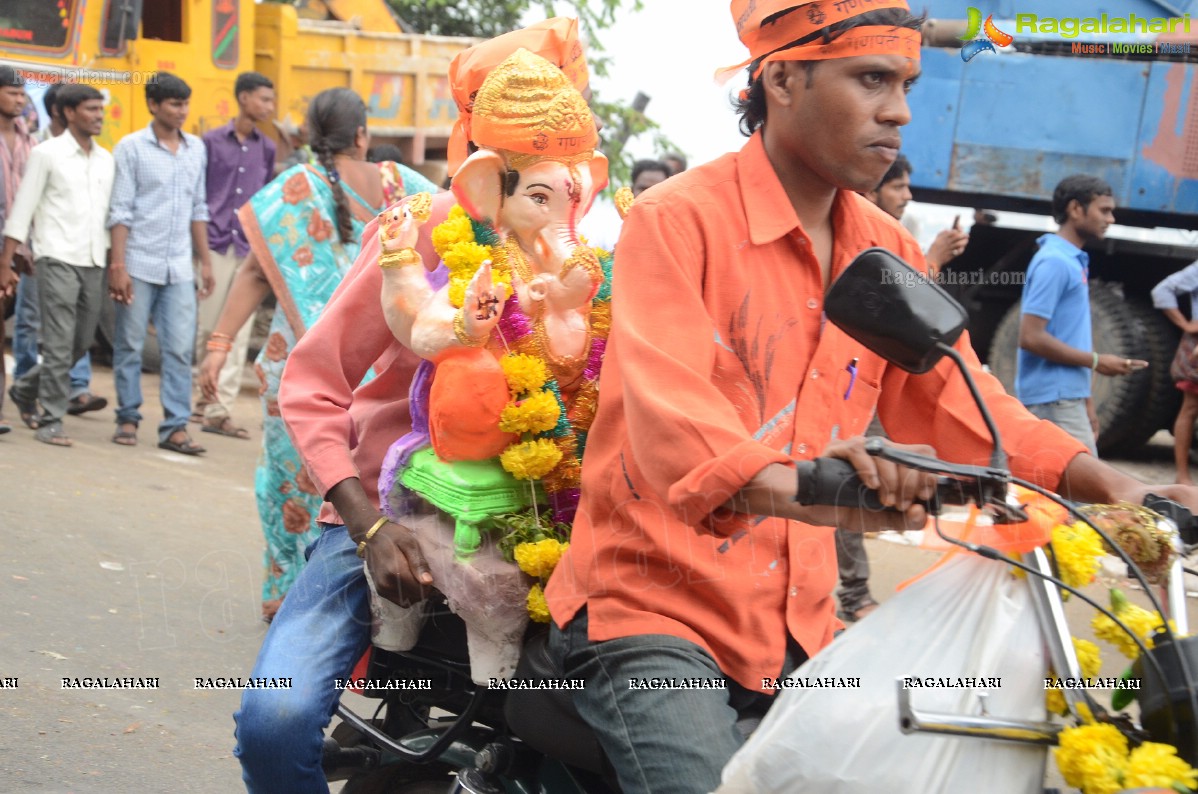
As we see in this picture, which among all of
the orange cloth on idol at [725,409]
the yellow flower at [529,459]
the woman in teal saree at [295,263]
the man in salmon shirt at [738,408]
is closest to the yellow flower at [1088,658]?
the man in salmon shirt at [738,408]

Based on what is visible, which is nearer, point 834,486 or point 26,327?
point 834,486

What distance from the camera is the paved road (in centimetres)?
417

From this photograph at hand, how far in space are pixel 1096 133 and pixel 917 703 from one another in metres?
8.93

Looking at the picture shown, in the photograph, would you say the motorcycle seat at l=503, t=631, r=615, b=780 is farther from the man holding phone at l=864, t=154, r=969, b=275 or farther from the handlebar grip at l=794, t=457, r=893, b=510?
the man holding phone at l=864, t=154, r=969, b=275

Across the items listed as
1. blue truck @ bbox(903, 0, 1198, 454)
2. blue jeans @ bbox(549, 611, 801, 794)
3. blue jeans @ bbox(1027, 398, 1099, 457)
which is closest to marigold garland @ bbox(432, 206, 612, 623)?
blue jeans @ bbox(549, 611, 801, 794)

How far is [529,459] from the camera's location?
261 cm

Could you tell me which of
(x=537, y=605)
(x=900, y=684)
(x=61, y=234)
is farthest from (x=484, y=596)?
(x=61, y=234)

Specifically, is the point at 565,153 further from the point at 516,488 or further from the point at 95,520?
the point at 95,520

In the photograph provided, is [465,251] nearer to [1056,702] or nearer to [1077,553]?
[1077,553]

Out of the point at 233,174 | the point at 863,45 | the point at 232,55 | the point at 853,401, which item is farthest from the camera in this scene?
the point at 232,55

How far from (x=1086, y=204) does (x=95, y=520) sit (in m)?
5.11

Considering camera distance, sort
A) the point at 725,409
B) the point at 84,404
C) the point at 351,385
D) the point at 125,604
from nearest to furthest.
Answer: the point at 725,409, the point at 351,385, the point at 125,604, the point at 84,404

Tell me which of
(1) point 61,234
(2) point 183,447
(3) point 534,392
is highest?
(3) point 534,392

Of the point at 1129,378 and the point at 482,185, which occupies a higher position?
the point at 482,185
